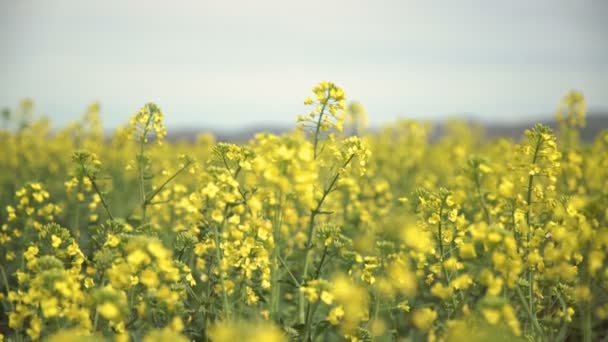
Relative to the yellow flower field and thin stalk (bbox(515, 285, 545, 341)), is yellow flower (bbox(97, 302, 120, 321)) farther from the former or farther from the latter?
thin stalk (bbox(515, 285, 545, 341))

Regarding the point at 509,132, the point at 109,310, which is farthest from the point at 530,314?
the point at 509,132

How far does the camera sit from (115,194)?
29.9 ft

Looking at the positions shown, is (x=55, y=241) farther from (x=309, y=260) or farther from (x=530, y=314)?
(x=530, y=314)

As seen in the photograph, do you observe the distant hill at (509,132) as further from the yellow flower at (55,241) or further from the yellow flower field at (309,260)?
the yellow flower at (55,241)

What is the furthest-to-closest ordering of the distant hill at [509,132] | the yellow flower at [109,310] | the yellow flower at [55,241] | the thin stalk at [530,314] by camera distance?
the distant hill at [509,132] < the yellow flower at [55,241] < the thin stalk at [530,314] < the yellow flower at [109,310]

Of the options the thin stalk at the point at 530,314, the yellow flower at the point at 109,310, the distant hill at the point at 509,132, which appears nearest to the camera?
the yellow flower at the point at 109,310

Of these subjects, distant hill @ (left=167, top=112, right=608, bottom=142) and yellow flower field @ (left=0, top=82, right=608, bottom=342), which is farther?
distant hill @ (left=167, top=112, right=608, bottom=142)

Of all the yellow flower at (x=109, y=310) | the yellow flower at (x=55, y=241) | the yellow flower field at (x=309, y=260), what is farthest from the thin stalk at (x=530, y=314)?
the yellow flower at (x=55, y=241)

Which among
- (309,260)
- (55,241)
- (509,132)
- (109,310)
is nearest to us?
(109,310)

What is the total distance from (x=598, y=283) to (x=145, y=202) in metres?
3.16

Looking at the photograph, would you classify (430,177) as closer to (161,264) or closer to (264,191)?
(264,191)

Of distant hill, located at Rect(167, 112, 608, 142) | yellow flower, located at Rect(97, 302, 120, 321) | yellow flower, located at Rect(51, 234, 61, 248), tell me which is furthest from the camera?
distant hill, located at Rect(167, 112, 608, 142)

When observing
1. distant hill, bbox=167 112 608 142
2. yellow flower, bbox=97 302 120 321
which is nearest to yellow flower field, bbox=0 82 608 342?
yellow flower, bbox=97 302 120 321

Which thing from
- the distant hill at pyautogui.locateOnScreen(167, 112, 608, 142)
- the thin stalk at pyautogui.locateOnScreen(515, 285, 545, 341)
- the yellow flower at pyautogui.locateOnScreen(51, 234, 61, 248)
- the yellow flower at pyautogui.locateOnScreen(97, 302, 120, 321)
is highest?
the distant hill at pyautogui.locateOnScreen(167, 112, 608, 142)
